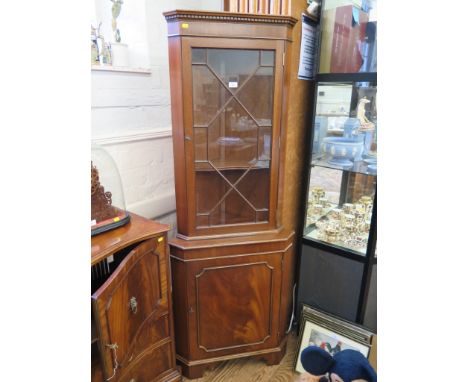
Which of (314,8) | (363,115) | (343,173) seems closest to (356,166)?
(343,173)

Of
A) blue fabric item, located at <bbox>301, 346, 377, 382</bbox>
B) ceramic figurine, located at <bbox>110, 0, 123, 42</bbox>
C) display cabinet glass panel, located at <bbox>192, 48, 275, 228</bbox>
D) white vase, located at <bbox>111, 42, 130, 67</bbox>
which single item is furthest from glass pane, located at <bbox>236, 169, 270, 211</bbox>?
ceramic figurine, located at <bbox>110, 0, 123, 42</bbox>

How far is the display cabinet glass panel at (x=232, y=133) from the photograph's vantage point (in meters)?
1.26

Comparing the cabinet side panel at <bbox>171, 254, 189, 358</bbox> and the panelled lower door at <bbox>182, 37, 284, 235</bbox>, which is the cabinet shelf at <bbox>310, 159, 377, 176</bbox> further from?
the cabinet side panel at <bbox>171, 254, 189, 358</bbox>

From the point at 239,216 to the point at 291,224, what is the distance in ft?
1.21

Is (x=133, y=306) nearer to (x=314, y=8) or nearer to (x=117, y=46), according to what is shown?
(x=117, y=46)

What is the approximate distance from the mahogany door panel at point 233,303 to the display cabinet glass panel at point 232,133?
0.63 feet

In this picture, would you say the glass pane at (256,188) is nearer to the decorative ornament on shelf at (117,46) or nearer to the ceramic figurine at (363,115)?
the ceramic figurine at (363,115)

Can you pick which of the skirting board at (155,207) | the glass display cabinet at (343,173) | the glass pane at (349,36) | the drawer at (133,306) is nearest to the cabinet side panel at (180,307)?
the drawer at (133,306)

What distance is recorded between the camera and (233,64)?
1271 mm

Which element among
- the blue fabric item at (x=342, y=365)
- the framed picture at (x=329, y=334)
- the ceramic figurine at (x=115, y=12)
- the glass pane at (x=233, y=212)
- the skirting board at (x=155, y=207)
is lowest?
the framed picture at (x=329, y=334)

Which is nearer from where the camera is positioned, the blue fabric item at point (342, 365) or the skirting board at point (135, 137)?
the blue fabric item at point (342, 365)
